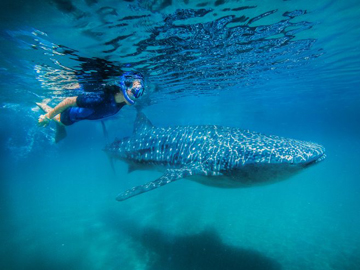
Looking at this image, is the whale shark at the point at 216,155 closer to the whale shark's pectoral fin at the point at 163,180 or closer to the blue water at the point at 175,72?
the whale shark's pectoral fin at the point at 163,180

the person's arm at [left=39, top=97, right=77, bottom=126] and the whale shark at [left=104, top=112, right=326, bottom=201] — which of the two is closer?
the whale shark at [left=104, top=112, right=326, bottom=201]

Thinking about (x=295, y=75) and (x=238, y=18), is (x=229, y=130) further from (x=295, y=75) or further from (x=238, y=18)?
(x=295, y=75)

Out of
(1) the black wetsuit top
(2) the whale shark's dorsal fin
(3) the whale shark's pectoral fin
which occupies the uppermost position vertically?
(1) the black wetsuit top

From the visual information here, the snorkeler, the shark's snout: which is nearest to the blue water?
the snorkeler

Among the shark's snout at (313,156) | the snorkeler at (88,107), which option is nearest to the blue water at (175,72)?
the snorkeler at (88,107)

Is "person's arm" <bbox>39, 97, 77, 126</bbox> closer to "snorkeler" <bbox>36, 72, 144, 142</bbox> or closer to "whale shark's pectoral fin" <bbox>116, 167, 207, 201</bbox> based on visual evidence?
"snorkeler" <bbox>36, 72, 144, 142</bbox>

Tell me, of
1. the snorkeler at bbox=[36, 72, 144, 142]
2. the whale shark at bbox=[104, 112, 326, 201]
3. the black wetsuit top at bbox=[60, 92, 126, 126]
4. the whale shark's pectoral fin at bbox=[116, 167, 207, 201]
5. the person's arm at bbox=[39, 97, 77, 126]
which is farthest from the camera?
the black wetsuit top at bbox=[60, 92, 126, 126]

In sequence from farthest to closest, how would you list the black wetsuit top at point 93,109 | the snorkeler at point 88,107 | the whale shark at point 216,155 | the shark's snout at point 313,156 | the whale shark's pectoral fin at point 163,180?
the black wetsuit top at point 93,109 < the snorkeler at point 88,107 < the whale shark's pectoral fin at point 163,180 < the whale shark at point 216,155 < the shark's snout at point 313,156

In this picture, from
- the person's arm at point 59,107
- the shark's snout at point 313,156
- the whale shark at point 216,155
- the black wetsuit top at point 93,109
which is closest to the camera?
the shark's snout at point 313,156

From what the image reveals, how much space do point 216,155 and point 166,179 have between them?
1668 millimetres

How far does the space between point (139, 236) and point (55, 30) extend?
9628 mm

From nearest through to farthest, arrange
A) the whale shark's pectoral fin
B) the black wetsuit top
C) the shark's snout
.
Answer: the shark's snout, the whale shark's pectoral fin, the black wetsuit top

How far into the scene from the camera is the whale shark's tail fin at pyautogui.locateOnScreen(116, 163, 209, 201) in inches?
196

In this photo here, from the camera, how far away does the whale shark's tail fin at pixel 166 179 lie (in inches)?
196
